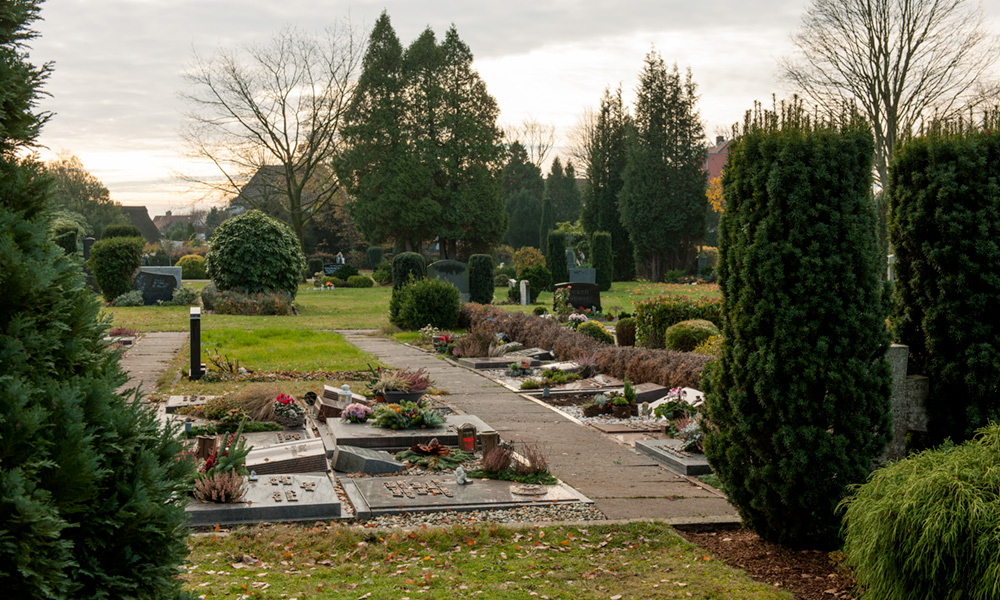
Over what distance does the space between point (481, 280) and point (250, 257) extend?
24.8 feet

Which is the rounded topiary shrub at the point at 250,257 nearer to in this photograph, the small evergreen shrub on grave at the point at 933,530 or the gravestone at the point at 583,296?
the gravestone at the point at 583,296

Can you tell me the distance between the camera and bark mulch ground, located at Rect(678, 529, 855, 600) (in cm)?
438

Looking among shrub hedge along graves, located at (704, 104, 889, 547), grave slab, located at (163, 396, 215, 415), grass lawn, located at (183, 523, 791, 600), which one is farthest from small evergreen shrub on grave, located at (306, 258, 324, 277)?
shrub hedge along graves, located at (704, 104, 889, 547)

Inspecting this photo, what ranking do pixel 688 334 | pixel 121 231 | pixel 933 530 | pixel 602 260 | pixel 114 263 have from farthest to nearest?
pixel 121 231
pixel 602 260
pixel 114 263
pixel 688 334
pixel 933 530

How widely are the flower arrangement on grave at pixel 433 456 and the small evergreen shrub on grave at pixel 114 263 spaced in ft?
66.1

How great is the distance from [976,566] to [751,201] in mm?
2427

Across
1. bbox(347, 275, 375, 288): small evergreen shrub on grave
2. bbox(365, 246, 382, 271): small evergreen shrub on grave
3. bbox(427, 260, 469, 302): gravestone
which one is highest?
bbox(365, 246, 382, 271): small evergreen shrub on grave

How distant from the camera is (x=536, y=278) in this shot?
30578 mm

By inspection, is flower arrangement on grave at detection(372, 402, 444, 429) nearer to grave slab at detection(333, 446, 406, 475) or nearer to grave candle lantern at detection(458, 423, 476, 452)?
grave candle lantern at detection(458, 423, 476, 452)

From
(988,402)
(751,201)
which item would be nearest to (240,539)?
(751,201)

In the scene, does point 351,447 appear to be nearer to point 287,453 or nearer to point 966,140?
point 287,453

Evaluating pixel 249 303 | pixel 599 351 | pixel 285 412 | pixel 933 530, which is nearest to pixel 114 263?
pixel 249 303

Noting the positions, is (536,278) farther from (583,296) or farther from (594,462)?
(594,462)

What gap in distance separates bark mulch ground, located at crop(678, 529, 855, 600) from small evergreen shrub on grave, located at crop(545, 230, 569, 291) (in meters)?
28.7
